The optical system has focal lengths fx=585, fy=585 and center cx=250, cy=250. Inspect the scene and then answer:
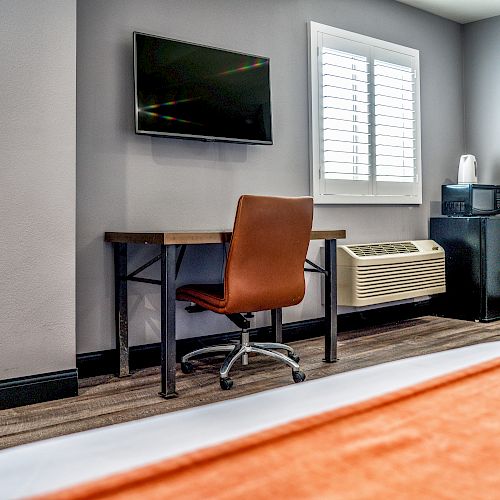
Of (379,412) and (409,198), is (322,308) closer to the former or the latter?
(409,198)

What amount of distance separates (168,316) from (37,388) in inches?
25.8

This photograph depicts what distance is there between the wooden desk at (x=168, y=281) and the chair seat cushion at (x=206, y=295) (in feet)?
0.56

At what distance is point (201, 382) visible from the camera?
9.34ft

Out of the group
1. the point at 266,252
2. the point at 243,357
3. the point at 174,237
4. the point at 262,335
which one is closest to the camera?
the point at 174,237

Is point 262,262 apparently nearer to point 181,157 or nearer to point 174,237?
Answer: point 174,237

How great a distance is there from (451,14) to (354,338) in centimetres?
287

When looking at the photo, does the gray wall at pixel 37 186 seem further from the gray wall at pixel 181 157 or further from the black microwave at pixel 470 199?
the black microwave at pixel 470 199

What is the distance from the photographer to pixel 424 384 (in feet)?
2.88

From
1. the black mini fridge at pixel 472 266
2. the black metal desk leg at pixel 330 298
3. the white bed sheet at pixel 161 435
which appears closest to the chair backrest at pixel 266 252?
the black metal desk leg at pixel 330 298

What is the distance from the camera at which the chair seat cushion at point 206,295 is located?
2680 millimetres

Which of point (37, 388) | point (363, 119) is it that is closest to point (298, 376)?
point (37, 388)

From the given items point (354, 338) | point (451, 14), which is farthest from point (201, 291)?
point (451, 14)

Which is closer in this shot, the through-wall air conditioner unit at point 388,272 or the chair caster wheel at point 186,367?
the chair caster wheel at point 186,367

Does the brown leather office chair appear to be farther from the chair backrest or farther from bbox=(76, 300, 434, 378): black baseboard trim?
bbox=(76, 300, 434, 378): black baseboard trim
